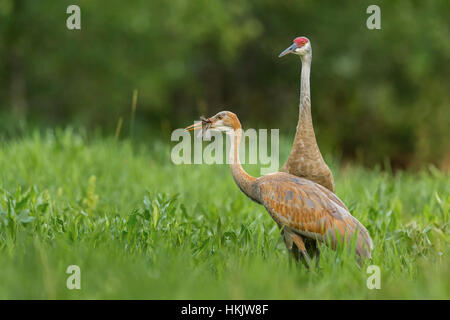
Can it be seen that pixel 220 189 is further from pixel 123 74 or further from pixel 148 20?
pixel 123 74

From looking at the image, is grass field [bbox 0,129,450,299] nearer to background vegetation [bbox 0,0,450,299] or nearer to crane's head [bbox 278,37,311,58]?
background vegetation [bbox 0,0,450,299]

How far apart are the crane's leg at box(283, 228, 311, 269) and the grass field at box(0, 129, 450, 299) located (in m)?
0.12

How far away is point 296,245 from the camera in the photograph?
4746mm

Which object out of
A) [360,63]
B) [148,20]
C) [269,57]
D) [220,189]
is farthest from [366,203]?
[269,57]

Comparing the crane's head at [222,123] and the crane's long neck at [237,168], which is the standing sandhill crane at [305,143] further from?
the crane's head at [222,123]

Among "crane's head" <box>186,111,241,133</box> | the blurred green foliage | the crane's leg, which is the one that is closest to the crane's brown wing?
the crane's leg

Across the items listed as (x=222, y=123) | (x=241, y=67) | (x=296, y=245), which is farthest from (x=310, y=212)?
(x=241, y=67)

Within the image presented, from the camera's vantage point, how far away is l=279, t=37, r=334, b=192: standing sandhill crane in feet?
15.1

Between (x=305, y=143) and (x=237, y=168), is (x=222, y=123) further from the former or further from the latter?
(x=305, y=143)

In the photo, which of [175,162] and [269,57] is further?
[269,57]

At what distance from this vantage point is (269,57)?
853 inches

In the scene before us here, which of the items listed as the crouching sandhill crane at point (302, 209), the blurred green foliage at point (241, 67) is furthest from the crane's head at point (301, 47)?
the blurred green foliage at point (241, 67)
